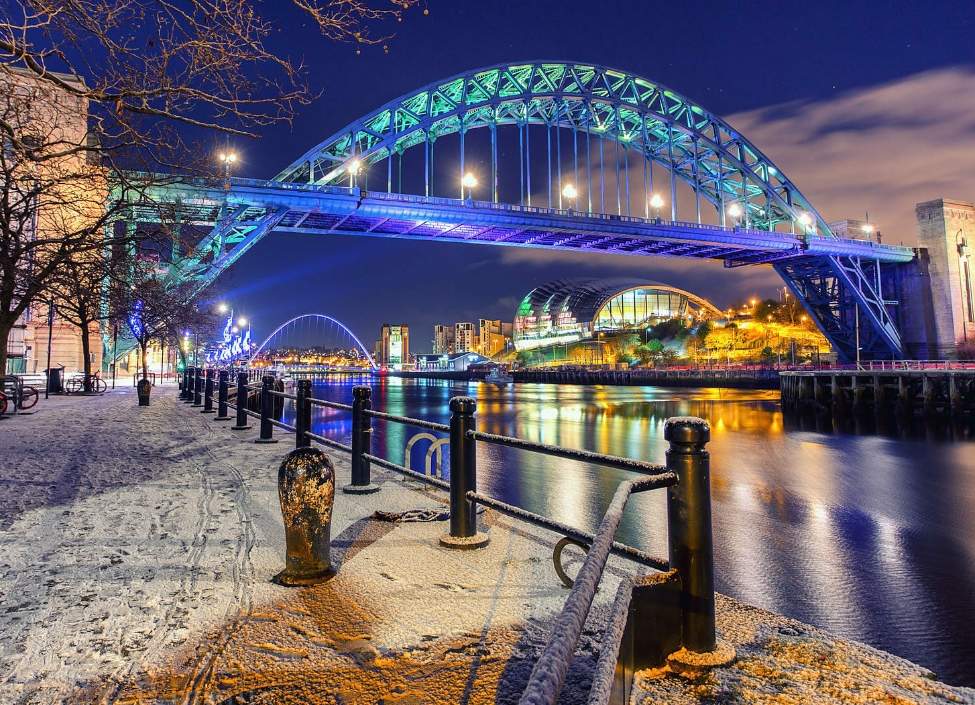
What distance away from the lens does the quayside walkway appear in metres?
2.57

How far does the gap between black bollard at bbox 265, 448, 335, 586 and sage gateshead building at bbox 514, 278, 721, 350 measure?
123 m

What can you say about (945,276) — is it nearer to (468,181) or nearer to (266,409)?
(468,181)

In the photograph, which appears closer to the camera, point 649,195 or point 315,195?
point 315,195

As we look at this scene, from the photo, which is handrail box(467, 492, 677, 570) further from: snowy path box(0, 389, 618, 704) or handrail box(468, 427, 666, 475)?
snowy path box(0, 389, 618, 704)

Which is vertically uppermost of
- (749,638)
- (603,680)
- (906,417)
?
(603,680)

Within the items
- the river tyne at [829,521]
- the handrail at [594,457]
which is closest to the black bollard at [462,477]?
the handrail at [594,457]

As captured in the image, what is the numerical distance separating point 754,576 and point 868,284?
52.8m

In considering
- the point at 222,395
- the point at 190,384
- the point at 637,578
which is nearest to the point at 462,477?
the point at 637,578

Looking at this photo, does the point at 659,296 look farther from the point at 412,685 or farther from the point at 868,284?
the point at 412,685

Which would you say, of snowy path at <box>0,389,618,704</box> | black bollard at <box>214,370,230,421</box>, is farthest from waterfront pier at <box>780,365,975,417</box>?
snowy path at <box>0,389,618,704</box>

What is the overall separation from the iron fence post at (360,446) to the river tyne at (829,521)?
10.6 feet

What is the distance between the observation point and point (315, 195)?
3706 cm

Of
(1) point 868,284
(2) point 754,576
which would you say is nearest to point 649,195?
(1) point 868,284

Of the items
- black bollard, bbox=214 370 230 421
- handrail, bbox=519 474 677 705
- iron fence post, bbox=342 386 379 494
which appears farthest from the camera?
black bollard, bbox=214 370 230 421
